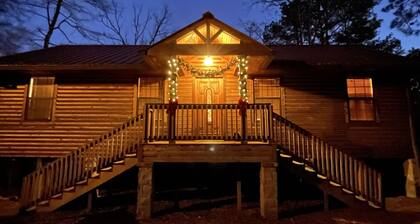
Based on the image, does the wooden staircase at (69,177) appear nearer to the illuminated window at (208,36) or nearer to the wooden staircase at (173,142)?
the wooden staircase at (173,142)

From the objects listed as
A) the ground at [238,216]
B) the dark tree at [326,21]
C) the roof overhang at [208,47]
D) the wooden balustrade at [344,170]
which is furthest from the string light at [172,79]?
the dark tree at [326,21]

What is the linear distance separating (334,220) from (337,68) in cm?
568

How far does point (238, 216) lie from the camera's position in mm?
8688

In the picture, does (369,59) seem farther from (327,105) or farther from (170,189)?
(170,189)

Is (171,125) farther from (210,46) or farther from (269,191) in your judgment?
(269,191)

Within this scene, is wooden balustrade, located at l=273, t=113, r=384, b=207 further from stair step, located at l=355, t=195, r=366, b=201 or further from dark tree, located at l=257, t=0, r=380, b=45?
dark tree, located at l=257, t=0, r=380, b=45

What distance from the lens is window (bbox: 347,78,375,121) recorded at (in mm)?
11883

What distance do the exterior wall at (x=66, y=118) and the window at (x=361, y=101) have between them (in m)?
8.46

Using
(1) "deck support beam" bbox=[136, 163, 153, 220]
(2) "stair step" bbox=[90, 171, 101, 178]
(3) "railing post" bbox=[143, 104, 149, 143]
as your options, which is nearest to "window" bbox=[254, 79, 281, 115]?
(3) "railing post" bbox=[143, 104, 149, 143]

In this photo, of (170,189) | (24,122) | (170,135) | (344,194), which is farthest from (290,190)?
(24,122)

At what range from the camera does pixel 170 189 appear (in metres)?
11.8

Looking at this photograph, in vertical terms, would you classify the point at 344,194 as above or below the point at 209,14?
below

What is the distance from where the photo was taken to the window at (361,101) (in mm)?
11883

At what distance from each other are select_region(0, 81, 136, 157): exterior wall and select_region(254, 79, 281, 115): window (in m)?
4.83
